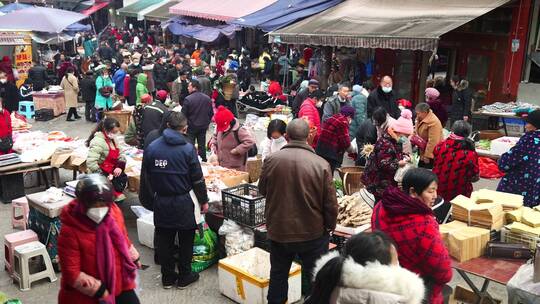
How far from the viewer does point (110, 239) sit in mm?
3766

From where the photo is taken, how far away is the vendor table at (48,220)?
6.28 m

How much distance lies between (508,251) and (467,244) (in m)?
0.40

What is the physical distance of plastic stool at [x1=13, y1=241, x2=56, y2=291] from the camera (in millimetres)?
6012

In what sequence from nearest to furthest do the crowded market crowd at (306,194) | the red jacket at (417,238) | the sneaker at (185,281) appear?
the crowded market crowd at (306,194) < the red jacket at (417,238) < the sneaker at (185,281)

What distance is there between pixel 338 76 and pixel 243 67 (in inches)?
164

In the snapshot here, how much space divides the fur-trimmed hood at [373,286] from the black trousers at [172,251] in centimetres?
319

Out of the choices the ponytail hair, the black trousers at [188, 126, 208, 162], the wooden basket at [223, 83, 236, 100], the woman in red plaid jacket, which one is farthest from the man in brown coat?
the wooden basket at [223, 83, 236, 100]

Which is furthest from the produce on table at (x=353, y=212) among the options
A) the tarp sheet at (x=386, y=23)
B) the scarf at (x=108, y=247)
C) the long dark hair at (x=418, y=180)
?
the tarp sheet at (x=386, y=23)

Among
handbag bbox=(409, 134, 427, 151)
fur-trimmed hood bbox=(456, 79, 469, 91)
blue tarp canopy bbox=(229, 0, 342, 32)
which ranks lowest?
handbag bbox=(409, 134, 427, 151)

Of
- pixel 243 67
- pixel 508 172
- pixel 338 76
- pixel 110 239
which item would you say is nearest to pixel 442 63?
pixel 338 76

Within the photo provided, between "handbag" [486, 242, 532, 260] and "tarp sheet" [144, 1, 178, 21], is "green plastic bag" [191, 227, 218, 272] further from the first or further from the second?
"tarp sheet" [144, 1, 178, 21]

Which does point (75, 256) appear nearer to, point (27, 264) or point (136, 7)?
point (27, 264)

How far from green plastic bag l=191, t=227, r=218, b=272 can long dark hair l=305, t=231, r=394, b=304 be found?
12.0 ft

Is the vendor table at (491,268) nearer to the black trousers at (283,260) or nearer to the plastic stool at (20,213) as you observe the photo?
the black trousers at (283,260)
